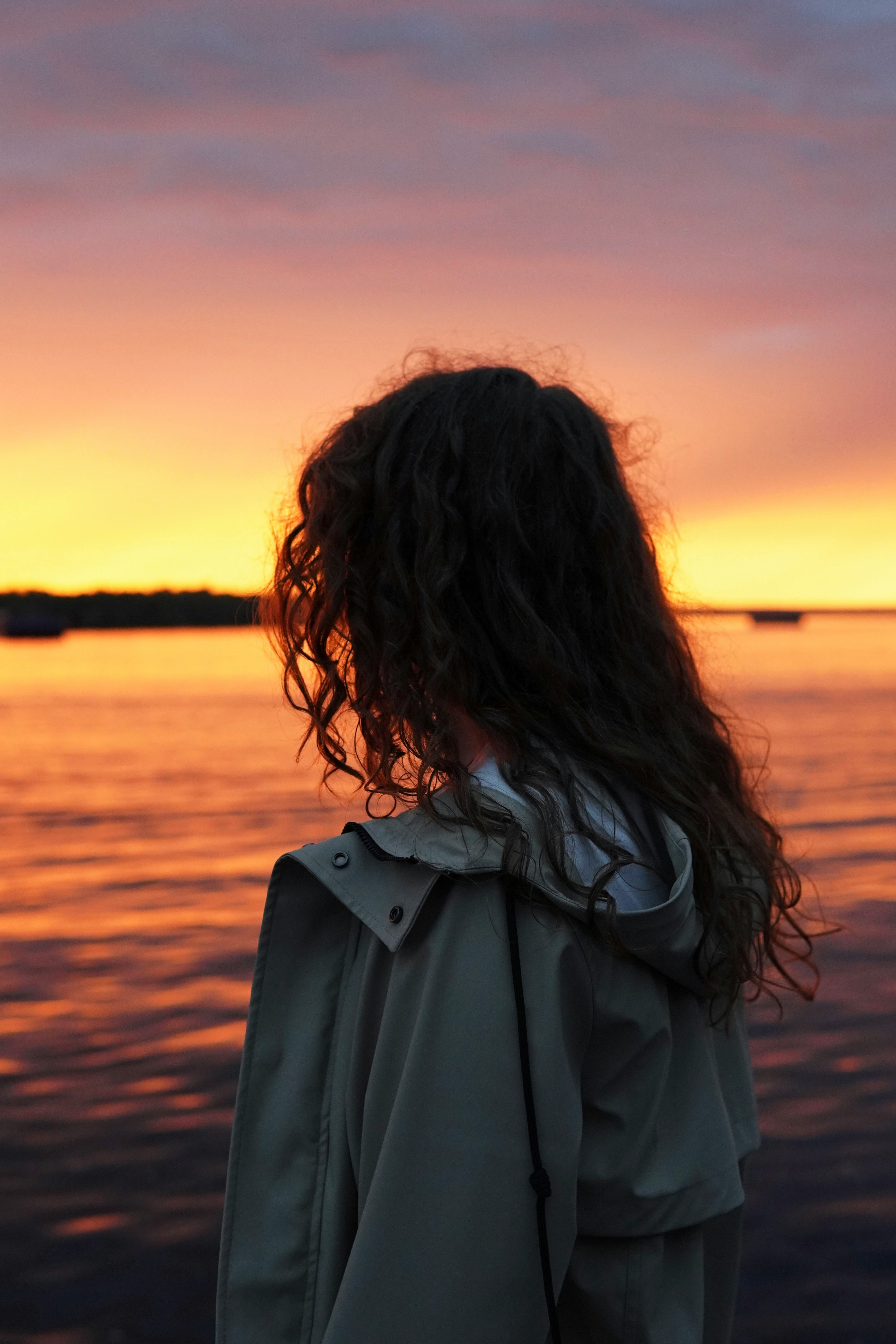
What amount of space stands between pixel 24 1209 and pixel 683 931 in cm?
493

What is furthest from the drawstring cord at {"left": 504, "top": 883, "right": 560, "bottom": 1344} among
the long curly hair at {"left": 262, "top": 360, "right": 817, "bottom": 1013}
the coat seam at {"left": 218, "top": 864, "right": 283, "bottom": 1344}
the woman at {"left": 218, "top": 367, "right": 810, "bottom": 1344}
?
the coat seam at {"left": 218, "top": 864, "right": 283, "bottom": 1344}

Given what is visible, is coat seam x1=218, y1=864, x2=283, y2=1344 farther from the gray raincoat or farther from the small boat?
the small boat

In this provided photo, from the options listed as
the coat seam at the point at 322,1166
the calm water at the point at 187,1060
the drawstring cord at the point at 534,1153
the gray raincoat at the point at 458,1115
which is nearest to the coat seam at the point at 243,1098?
the gray raincoat at the point at 458,1115

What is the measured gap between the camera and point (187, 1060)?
6.99 metres

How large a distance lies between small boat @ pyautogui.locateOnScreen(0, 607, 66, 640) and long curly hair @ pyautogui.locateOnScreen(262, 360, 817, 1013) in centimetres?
10228

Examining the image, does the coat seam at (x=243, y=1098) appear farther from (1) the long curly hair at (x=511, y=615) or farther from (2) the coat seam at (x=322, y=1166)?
(1) the long curly hair at (x=511, y=615)

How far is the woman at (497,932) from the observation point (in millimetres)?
1343

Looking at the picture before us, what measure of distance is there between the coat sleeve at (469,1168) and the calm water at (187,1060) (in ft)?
3.53

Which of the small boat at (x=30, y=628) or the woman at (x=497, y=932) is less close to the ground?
the woman at (x=497, y=932)

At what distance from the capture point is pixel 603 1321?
1500 millimetres

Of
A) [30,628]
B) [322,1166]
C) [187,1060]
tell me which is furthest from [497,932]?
[30,628]

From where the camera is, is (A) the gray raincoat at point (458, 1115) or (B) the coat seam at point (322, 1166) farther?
(B) the coat seam at point (322, 1166)

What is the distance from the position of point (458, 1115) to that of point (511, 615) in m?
0.68

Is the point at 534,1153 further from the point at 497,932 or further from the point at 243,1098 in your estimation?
the point at 243,1098
